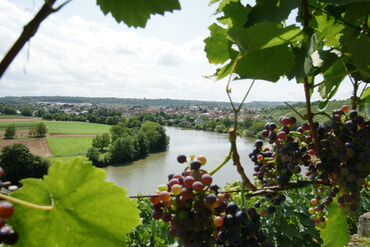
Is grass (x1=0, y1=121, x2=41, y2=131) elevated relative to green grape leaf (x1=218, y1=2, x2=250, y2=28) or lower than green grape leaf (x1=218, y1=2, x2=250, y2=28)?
lower

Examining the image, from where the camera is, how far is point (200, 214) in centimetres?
61

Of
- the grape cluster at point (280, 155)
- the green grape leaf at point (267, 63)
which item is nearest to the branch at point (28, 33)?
the green grape leaf at point (267, 63)

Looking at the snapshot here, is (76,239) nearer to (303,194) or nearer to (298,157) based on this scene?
(298,157)

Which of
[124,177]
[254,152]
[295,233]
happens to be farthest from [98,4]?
[124,177]

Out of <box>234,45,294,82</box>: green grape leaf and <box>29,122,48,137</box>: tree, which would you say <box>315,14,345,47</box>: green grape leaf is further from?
<box>29,122,48,137</box>: tree

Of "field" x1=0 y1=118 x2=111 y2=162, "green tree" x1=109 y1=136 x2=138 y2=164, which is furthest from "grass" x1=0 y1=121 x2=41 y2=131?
"green tree" x1=109 y1=136 x2=138 y2=164

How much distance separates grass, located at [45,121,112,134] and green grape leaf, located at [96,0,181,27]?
40.1 m

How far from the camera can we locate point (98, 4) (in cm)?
70

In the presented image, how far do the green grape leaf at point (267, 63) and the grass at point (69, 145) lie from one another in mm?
32772

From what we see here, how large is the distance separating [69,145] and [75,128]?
8256 millimetres

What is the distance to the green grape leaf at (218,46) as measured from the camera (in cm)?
93

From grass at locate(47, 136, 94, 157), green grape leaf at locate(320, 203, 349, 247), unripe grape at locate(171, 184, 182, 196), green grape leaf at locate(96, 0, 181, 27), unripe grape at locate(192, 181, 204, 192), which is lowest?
grass at locate(47, 136, 94, 157)

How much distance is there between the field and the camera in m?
30.1

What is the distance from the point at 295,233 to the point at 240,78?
3.66 metres
